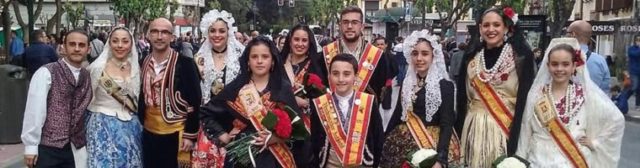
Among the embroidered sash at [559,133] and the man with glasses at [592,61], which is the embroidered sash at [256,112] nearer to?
the embroidered sash at [559,133]

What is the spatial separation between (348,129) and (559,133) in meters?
1.29

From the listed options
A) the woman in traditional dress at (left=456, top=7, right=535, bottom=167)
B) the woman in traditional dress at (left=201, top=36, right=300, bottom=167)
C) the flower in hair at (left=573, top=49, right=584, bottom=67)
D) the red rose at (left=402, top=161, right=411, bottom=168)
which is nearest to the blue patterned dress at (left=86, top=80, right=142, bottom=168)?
the woman in traditional dress at (left=201, top=36, right=300, bottom=167)

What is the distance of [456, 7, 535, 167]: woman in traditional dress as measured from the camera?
5000mm

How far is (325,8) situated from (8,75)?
186 ft

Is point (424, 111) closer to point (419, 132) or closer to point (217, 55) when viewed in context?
point (419, 132)

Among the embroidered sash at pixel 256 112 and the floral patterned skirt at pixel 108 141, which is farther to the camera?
the floral patterned skirt at pixel 108 141

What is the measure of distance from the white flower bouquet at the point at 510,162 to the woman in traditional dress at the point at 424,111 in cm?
46

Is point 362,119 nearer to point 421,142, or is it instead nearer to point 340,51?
point 421,142

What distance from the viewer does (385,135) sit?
18.0 ft

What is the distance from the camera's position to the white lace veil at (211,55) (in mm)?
6508

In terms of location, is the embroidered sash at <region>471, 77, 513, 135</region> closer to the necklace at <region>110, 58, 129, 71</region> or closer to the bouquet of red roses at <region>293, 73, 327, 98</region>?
the bouquet of red roses at <region>293, 73, 327, 98</region>

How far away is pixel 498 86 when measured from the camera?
5.05 metres

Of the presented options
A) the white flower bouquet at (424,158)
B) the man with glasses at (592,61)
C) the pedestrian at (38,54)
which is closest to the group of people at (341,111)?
the white flower bouquet at (424,158)

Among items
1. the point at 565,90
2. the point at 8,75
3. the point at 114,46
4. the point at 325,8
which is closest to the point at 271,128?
the point at 114,46
